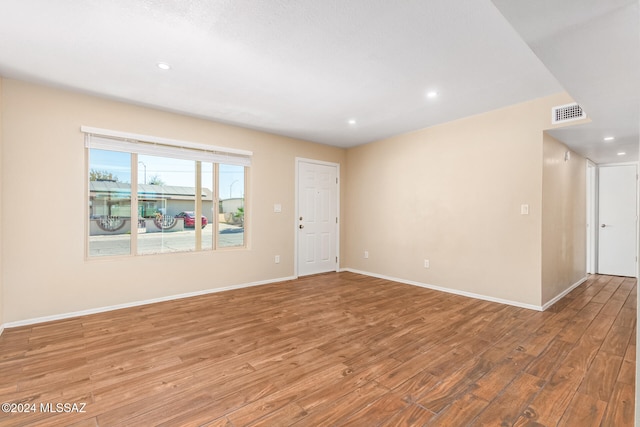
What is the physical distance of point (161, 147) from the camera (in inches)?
154

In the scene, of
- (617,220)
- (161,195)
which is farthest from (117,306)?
(617,220)

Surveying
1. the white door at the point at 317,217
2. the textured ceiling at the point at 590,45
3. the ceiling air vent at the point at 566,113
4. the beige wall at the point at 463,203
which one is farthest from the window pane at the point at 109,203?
the ceiling air vent at the point at 566,113

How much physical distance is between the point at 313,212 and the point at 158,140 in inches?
110

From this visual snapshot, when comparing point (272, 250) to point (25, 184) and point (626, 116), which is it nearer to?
point (25, 184)

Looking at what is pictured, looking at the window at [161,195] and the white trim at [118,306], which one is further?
the window at [161,195]

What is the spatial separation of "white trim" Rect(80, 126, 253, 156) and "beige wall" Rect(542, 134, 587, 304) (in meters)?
4.12

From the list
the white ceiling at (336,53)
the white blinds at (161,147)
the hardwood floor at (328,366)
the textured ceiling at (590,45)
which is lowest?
the hardwood floor at (328,366)

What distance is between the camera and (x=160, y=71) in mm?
2822

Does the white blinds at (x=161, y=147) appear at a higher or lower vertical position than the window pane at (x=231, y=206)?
higher

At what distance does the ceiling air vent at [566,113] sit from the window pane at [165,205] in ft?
15.0

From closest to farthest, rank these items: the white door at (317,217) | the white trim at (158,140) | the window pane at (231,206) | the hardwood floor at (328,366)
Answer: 1. the hardwood floor at (328,366)
2. the white trim at (158,140)
3. the window pane at (231,206)
4. the white door at (317,217)

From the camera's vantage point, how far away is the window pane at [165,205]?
3.89 metres

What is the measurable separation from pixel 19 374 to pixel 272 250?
3.22 meters

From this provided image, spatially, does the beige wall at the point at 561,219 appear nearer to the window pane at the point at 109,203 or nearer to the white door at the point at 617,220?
the white door at the point at 617,220
